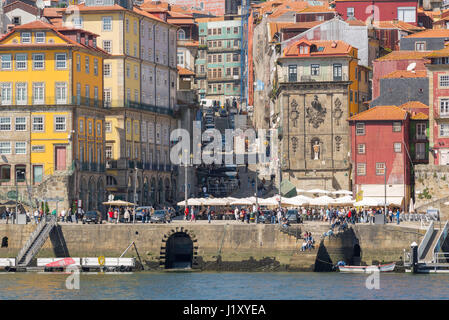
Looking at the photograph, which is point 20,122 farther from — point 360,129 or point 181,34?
point 181,34

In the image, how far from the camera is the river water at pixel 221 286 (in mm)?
77188

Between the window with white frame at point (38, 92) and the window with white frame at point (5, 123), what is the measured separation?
115 inches

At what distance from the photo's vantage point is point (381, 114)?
122438mm

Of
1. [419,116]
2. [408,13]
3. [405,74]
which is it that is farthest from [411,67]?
[408,13]

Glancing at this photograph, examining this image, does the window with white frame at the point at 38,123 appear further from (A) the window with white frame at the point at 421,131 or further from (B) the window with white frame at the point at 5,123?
(A) the window with white frame at the point at 421,131

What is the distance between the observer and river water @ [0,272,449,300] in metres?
77.2

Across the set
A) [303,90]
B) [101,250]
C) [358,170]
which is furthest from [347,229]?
[303,90]

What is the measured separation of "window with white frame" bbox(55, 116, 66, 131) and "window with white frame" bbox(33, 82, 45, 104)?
2246mm

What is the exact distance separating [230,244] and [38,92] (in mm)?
29830

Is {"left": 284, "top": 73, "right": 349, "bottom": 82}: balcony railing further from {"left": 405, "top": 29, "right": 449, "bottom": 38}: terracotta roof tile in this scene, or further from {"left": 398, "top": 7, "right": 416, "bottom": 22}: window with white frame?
{"left": 398, "top": 7, "right": 416, "bottom": 22}: window with white frame

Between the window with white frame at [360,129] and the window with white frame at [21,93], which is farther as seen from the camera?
the window with white frame at [360,129]

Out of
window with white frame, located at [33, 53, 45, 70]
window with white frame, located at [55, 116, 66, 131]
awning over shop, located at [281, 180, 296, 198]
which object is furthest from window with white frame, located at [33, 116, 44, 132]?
awning over shop, located at [281, 180, 296, 198]

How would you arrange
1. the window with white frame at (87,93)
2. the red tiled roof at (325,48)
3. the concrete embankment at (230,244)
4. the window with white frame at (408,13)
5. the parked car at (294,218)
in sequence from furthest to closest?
the window with white frame at (408,13) → the red tiled roof at (325,48) → the window with white frame at (87,93) → the parked car at (294,218) → the concrete embankment at (230,244)

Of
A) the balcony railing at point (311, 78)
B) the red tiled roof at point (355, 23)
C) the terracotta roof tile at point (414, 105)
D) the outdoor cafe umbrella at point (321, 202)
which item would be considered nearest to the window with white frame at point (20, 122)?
the outdoor cafe umbrella at point (321, 202)
